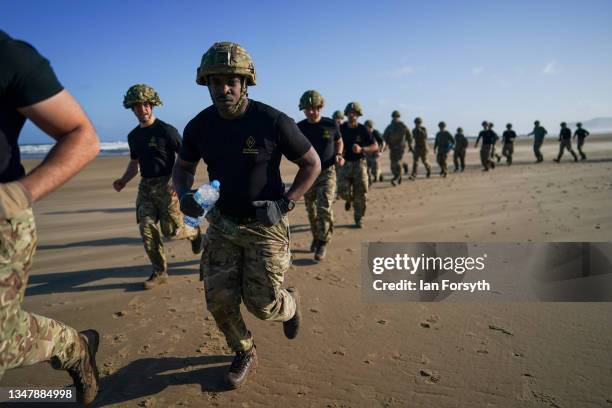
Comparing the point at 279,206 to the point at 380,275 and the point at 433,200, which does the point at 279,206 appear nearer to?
the point at 380,275

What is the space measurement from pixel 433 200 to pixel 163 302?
7.97 meters

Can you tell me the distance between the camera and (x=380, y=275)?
5.03 meters

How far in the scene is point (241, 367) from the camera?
289 cm

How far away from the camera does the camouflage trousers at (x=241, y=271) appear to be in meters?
2.84

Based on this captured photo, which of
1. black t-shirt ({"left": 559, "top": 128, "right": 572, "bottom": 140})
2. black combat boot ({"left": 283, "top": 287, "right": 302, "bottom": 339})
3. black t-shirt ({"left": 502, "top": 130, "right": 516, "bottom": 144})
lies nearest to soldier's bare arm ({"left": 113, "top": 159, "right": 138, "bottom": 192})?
black combat boot ({"left": 283, "top": 287, "right": 302, "bottom": 339})

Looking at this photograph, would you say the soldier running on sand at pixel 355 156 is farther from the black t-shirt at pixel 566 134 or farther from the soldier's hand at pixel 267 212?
the black t-shirt at pixel 566 134

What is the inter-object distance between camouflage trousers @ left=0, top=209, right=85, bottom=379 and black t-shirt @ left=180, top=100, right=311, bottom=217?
1265mm

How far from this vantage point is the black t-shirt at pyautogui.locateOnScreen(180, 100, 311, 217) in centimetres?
278

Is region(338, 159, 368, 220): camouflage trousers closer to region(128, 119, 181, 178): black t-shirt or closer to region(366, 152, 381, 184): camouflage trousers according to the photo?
region(128, 119, 181, 178): black t-shirt

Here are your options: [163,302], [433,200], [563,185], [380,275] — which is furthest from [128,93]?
[563,185]

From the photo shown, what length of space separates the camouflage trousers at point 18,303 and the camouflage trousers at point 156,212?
109 inches

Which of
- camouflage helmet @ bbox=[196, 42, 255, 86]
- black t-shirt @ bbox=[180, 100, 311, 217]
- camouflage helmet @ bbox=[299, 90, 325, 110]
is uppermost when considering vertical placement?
camouflage helmet @ bbox=[299, 90, 325, 110]

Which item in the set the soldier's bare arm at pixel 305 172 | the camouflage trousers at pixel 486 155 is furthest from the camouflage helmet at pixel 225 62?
the camouflage trousers at pixel 486 155

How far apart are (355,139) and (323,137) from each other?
162 centimetres
